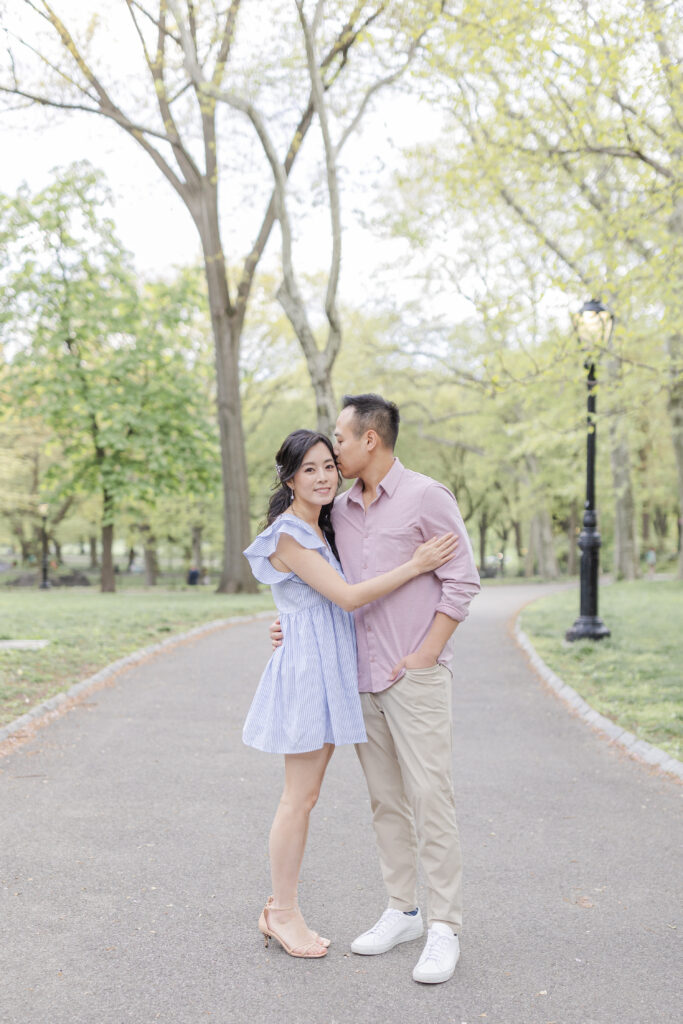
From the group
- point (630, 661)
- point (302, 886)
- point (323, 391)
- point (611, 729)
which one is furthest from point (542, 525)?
point (302, 886)

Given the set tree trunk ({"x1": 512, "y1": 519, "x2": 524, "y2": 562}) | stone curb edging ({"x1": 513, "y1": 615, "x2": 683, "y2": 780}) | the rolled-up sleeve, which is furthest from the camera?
tree trunk ({"x1": 512, "y1": 519, "x2": 524, "y2": 562})

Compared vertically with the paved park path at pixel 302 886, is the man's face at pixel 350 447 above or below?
above

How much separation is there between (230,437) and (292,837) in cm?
2034

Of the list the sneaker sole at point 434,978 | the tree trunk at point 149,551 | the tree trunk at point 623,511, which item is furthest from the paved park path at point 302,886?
the tree trunk at point 149,551

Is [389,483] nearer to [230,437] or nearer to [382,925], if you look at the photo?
[382,925]

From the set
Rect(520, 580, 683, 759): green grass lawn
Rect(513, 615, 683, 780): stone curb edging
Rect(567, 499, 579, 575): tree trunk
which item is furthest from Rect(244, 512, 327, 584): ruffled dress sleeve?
Rect(567, 499, 579, 575): tree trunk

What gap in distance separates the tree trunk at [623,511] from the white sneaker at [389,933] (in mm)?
23783

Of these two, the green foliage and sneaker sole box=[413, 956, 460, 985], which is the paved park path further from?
the green foliage

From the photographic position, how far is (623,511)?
28594 millimetres

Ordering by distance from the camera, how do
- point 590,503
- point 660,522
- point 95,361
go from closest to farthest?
point 590,503 → point 95,361 → point 660,522

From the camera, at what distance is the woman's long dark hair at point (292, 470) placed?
3.57m

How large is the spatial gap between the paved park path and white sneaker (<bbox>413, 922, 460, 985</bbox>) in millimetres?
42

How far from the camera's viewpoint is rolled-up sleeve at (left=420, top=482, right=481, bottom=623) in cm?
347

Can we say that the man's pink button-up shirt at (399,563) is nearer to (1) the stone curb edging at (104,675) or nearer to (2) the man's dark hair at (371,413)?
(2) the man's dark hair at (371,413)
